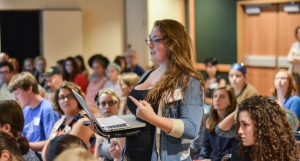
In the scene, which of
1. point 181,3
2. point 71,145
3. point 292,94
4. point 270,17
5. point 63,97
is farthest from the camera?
point 181,3

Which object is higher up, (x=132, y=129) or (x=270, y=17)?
(x=270, y=17)

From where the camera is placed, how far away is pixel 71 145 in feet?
8.16

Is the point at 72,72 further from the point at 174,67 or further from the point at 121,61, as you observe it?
the point at 174,67

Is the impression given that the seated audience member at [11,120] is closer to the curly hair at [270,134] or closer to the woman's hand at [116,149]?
the woman's hand at [116,149]

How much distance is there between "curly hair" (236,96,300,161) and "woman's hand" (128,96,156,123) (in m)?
0.57

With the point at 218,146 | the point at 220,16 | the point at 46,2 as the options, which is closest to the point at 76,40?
the point at 46,2

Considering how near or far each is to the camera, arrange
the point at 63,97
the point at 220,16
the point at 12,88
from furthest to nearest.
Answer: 1. the point at 220,16
2. the point at 12,88
3. the point at 63,97

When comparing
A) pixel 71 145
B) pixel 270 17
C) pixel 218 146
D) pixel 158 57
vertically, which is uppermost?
pixel 270 17

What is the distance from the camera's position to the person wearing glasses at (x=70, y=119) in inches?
165

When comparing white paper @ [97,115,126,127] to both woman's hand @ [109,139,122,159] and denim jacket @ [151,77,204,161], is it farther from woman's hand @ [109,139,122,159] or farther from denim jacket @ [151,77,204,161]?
woman's hand @ [109,139,122,159]

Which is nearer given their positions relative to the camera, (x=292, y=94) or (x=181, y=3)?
(x=292, y=94)

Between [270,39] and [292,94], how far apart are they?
3.23m

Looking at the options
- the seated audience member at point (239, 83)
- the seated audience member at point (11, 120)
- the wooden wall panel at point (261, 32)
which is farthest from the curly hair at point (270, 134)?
the wooden wall panel at point (261, 32)

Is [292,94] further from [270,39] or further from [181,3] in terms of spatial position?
[181,3]
